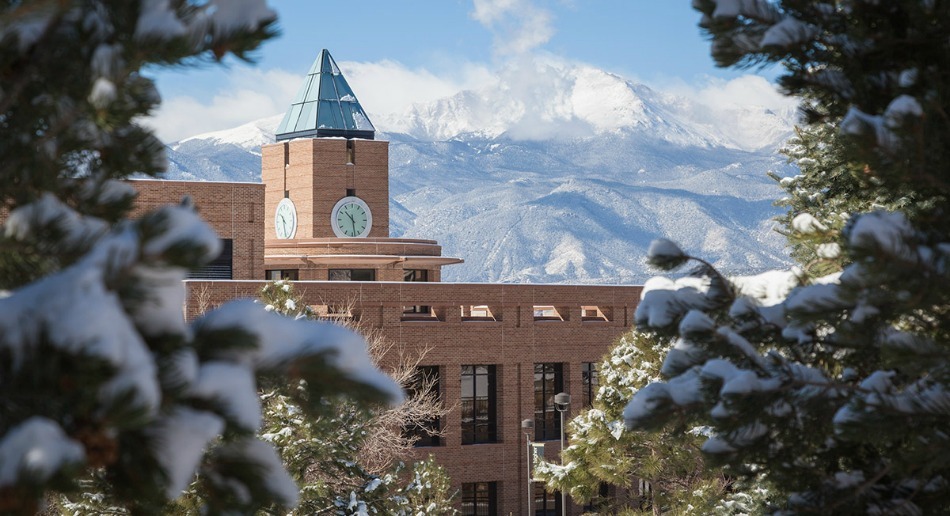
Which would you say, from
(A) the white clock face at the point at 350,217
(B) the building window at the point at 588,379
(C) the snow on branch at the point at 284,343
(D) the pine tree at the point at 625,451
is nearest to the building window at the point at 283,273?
(B) the building window at the point at 588,379

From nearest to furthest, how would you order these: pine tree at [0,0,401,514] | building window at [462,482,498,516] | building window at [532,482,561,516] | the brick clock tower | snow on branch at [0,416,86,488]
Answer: snow on branch at [0,416,86,488] → pine tree at [0,0,401,514] → building window at [462,482,498,516] → building window at [532,482,561,516] → the brick clock tower

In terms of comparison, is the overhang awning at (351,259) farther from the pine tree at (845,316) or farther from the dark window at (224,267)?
the pine tree at (845,316)

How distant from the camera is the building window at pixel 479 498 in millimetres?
45844

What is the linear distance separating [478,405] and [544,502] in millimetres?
4573

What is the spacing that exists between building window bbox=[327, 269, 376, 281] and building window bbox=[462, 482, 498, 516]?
12.4 m

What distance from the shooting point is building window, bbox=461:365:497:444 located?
45.7 metres

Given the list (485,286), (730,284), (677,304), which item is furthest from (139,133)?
(485,286)

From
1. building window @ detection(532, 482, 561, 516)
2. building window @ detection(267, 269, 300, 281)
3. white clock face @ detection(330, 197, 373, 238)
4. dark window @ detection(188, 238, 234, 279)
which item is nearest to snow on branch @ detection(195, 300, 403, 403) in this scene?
building window @ detection(532, 482, 561, 516)

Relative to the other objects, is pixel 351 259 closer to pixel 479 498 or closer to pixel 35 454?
pixel 479 498

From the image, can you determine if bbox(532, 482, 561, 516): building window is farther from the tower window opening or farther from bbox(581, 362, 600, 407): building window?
the tower window opening

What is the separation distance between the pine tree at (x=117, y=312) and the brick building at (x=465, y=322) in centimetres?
3550

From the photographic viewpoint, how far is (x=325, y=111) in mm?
73000

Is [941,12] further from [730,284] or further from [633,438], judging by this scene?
[633,438]

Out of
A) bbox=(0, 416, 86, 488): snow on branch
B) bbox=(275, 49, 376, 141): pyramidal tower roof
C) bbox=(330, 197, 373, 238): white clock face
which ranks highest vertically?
bbox=(275, 49, 376, 141): pyramidal tower roof
